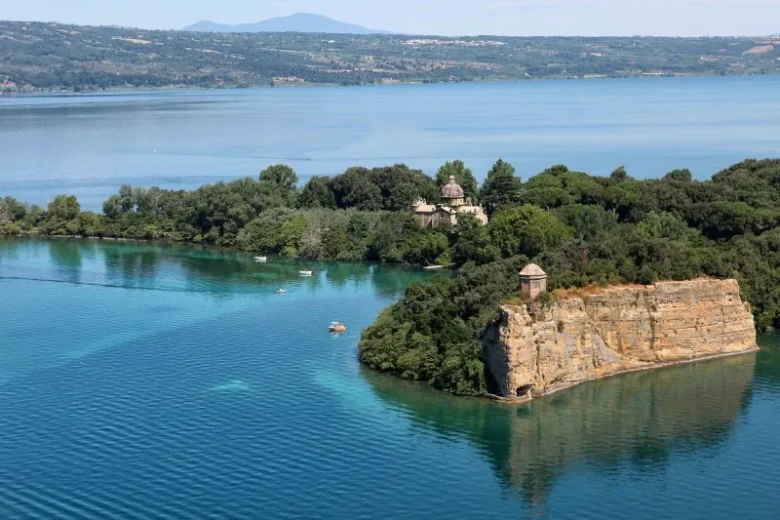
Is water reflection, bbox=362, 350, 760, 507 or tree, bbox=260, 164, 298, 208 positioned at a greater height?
tree, bbox=260, 164, 298, 208

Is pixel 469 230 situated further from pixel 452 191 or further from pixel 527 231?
pixel 452 191

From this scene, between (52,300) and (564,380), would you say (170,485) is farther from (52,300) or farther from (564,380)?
(52,300)

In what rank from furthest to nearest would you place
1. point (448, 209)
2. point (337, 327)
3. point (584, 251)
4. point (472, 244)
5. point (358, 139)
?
point (358, 139) → point (448, 209) → point (472, 244) → point (337, 327) → point (584, 251)

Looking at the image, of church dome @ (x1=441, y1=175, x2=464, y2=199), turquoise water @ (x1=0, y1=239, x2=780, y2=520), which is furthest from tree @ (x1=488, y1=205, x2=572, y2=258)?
turquoise water @ (x1=0, y1=239, x2=780, y2=520)

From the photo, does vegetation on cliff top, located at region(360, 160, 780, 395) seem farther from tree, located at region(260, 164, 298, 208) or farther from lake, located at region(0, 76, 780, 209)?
lake, located at region(0, 76, 780, 209)

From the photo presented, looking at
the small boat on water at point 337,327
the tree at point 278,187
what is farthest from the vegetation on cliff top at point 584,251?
the tree at point 278,187

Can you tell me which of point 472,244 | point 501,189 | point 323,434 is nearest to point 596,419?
point 323,434
